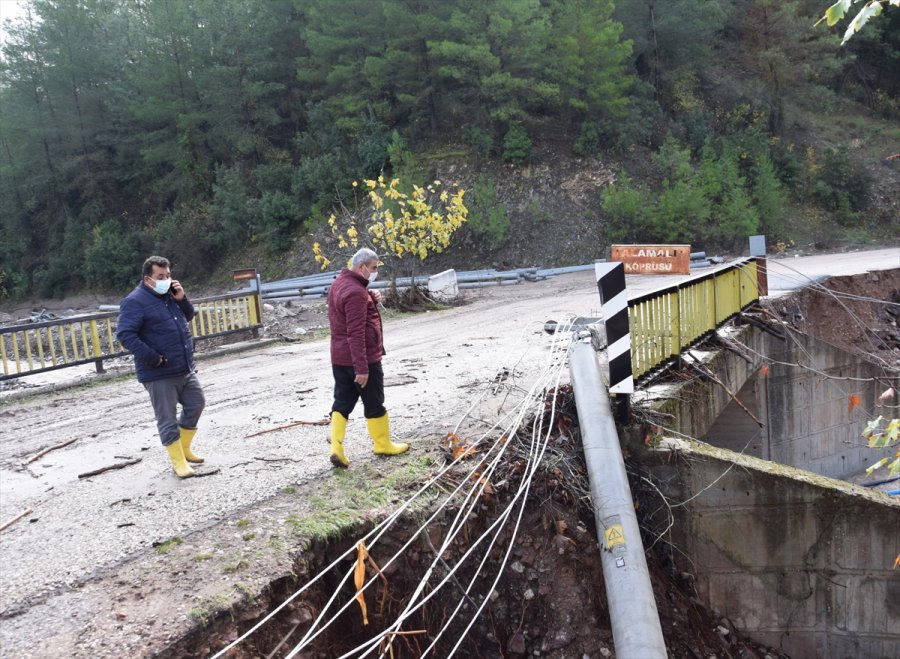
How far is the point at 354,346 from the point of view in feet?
20.0

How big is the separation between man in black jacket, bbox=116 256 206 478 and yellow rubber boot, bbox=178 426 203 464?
0.49ft

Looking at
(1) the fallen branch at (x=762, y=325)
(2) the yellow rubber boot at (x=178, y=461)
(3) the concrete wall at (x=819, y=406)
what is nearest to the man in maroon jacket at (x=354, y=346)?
(2) the yellow rubber boot at (x=178, y=461)

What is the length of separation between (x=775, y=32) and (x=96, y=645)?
41.6 meters

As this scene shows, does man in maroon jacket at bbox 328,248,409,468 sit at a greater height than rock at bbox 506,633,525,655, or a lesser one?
greater

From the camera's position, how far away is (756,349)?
11.9 m

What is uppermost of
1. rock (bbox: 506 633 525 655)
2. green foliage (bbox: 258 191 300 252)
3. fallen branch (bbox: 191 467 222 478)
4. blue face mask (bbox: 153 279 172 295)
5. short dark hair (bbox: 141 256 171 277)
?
green foliage (bbox: 258 191 300 252)

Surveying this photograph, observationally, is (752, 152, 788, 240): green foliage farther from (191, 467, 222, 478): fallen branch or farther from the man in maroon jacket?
(191, 467, 222, 478): fallen branch

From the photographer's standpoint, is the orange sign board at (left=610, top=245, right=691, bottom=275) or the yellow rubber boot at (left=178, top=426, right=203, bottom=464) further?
the orange sign board at (left=610, top=245, right=691, bottom=275)

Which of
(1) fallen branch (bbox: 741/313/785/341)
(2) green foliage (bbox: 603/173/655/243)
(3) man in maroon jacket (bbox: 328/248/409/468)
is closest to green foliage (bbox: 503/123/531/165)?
(2) green foliage (bbox: 603/173/655/243)

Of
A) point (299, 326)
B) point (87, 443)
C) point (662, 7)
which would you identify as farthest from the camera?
point (662, 7)

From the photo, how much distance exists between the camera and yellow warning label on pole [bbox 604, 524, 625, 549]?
4.97 m

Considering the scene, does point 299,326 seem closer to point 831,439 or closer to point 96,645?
point 831,439

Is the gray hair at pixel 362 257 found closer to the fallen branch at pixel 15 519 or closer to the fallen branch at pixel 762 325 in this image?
the fallen branch at pixel 15 519

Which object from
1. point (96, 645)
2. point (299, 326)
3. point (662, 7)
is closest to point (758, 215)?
point (662, 7)
